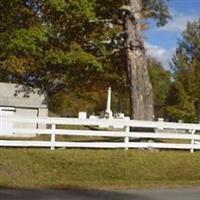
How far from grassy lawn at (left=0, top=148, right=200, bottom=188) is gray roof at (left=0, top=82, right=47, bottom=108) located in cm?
2517

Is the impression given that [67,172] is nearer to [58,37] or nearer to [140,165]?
[140,165]

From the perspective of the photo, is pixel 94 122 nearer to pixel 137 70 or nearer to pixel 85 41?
pixel 137 70

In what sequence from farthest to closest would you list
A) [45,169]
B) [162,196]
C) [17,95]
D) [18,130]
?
1. [17,95]
2. [18,130]
3. [45,169]
4. [162,196]

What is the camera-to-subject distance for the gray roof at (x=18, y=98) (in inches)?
1849

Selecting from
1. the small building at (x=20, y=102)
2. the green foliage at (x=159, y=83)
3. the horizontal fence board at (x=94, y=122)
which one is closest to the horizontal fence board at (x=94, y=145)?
the horizontal fence board at (x=94, y=122)

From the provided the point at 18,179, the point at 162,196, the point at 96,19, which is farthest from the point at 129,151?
the point at 96,19

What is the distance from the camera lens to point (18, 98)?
156 feet

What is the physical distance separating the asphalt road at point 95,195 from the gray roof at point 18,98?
31514 millimetres

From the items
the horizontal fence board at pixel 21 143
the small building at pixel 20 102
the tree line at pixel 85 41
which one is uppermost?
the tree line at pixel 85 41

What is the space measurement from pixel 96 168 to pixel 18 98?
2809cm

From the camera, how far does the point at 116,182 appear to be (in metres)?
18.2

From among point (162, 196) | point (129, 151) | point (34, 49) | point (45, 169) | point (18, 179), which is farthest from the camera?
point (34, 49)

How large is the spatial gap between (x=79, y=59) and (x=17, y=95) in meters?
16.7

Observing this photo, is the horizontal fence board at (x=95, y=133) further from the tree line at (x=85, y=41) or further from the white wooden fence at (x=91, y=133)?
the tree line at (x=85, y=41)
